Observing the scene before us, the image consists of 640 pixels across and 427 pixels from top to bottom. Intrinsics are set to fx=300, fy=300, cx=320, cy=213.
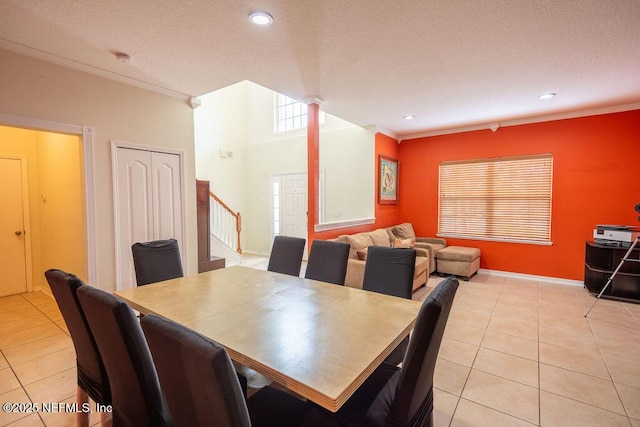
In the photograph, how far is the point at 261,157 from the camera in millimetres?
Result: 7062

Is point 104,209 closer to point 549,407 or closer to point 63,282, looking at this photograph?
point 63,282

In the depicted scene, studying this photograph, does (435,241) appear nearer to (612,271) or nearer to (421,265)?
(421,265)

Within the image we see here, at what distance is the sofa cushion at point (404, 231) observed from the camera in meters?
5.42

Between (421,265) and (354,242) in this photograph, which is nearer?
(354,242)

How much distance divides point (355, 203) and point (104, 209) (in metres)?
3.84

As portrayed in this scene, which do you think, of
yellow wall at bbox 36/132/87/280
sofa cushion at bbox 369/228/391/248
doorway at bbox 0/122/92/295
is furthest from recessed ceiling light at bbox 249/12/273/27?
sofa cushion at bbox 369/228/391/248

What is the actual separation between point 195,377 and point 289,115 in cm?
643

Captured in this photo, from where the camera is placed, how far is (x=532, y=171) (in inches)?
192

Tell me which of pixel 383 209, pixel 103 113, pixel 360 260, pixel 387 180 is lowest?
pixel 360 260

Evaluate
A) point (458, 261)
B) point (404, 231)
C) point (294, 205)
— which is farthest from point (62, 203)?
point (458, 261)

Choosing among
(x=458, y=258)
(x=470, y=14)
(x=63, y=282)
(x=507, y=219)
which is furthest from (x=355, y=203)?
(x=63, y=282)

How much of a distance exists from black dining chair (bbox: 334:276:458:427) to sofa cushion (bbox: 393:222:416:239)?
4.12m

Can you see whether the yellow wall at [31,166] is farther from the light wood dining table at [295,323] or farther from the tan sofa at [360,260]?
the tan sofa at [360,260]

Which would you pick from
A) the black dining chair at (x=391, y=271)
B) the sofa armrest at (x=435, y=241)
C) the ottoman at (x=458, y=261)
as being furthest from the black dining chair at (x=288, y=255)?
the sofa armrest at (x=435, y=241)
